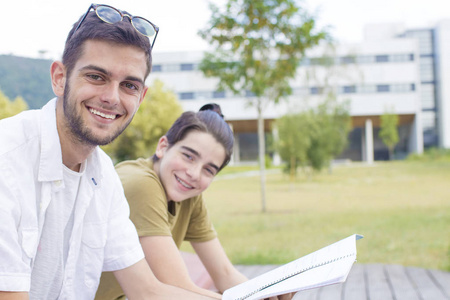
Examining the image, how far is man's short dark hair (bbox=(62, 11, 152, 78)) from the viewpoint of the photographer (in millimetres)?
1342

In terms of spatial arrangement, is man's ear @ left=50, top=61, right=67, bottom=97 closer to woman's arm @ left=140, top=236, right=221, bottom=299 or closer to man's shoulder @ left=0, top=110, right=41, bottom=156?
man's shoulder @ left=0, top=110, right=41, bottom=156

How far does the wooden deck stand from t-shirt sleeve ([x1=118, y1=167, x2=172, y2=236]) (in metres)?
1.74

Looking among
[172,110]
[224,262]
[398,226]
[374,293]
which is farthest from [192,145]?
[172,110]

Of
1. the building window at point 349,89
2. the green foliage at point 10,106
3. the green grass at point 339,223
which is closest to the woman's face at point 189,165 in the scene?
the green foliage at point 10,106

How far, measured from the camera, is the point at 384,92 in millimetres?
36375

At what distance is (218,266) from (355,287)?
1786 mm

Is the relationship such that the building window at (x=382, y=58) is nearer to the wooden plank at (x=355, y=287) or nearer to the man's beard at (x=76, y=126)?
the wooden plank at (x=355, y=287)

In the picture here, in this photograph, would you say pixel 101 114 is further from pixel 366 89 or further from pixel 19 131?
pixel 366 89

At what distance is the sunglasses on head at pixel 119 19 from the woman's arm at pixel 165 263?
761 mm

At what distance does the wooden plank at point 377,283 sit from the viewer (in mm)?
3346

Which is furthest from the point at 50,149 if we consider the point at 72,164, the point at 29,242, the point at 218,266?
the point at 218,266

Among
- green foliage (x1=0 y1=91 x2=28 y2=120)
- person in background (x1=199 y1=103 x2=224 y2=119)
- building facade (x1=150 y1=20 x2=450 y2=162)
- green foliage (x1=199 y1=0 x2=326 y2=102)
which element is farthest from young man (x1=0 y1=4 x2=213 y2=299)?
building facade (x1=150 y1=20 x2=450 y2=162)

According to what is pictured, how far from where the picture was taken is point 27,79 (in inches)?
149

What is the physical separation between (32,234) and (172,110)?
21.8 m
